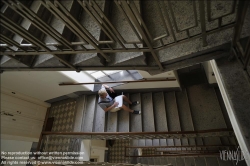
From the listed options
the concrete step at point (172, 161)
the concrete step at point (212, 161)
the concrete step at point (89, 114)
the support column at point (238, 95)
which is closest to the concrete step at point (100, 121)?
the concrete step at point (89, 114)

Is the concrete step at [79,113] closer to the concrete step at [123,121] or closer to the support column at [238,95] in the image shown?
the concrete step at [123,121]

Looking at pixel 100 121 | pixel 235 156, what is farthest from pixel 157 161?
pixel 235 156

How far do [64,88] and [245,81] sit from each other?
4.28 meters

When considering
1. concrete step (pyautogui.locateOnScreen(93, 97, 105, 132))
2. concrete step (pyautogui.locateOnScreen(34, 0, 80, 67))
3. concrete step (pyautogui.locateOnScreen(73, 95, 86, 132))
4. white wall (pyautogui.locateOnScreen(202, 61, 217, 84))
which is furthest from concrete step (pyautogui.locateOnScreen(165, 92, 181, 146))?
concrete step (pyautogui.locateOnScreen(34, 0, 80, 67))

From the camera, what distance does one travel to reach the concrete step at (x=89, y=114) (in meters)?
4.34

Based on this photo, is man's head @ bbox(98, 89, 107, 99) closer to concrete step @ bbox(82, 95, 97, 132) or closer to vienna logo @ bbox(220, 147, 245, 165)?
Result: concrete step @ bbox(82, 95, 97, 132)

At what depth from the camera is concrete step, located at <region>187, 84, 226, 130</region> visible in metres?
3.65

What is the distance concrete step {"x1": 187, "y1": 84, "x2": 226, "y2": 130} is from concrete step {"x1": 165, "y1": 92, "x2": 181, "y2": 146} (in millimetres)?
441

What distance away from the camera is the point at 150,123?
4.13m

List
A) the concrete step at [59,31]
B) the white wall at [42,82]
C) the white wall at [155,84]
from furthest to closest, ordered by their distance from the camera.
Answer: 1. the white wall at [155,84]
2. the white wall at [42,82]
3. the concrete step at [59,31]

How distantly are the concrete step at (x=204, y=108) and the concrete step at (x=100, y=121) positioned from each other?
2.58 m

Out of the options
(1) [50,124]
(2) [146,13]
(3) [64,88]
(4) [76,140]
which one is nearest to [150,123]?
(4) [76,140]

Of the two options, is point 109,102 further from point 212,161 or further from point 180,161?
point 212,161

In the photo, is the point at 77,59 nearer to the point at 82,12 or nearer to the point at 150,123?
the point at 82,12
